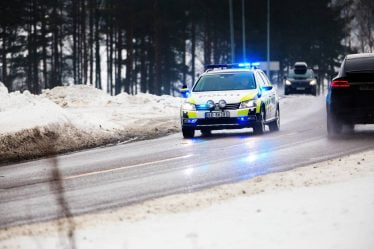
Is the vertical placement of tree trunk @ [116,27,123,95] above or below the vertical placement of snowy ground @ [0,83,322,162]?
above

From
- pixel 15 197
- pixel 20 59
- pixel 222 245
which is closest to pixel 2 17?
pixel 20 59

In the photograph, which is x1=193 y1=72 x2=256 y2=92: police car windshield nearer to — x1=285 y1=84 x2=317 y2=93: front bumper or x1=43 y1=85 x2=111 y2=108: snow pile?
x1=43 y1=85 x2=111 y2=108: snow pile

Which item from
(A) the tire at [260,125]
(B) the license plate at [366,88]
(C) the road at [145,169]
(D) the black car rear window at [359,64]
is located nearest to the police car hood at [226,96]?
(A) the tire at [260,125]

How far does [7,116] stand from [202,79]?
5065 millimetres

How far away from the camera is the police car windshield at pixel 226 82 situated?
59.9ft

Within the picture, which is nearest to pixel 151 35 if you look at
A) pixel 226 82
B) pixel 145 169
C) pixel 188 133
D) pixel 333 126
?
pixel 226 82

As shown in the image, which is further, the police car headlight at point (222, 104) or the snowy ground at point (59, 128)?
the police car headlight at point (222, 104)

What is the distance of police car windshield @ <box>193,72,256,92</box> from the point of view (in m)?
18.3

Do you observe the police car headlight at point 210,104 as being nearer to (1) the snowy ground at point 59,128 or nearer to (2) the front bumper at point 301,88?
(1) the snowy ground at point 59,128

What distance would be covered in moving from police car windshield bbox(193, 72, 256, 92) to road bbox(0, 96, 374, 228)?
126 cm

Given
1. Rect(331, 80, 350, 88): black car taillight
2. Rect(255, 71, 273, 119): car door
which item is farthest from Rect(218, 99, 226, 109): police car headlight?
Rect(331, 80, 350, 88): black car taillight

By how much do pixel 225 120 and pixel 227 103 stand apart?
43 centimetres

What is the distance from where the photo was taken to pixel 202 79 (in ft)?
61.7

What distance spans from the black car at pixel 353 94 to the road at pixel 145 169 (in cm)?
51
